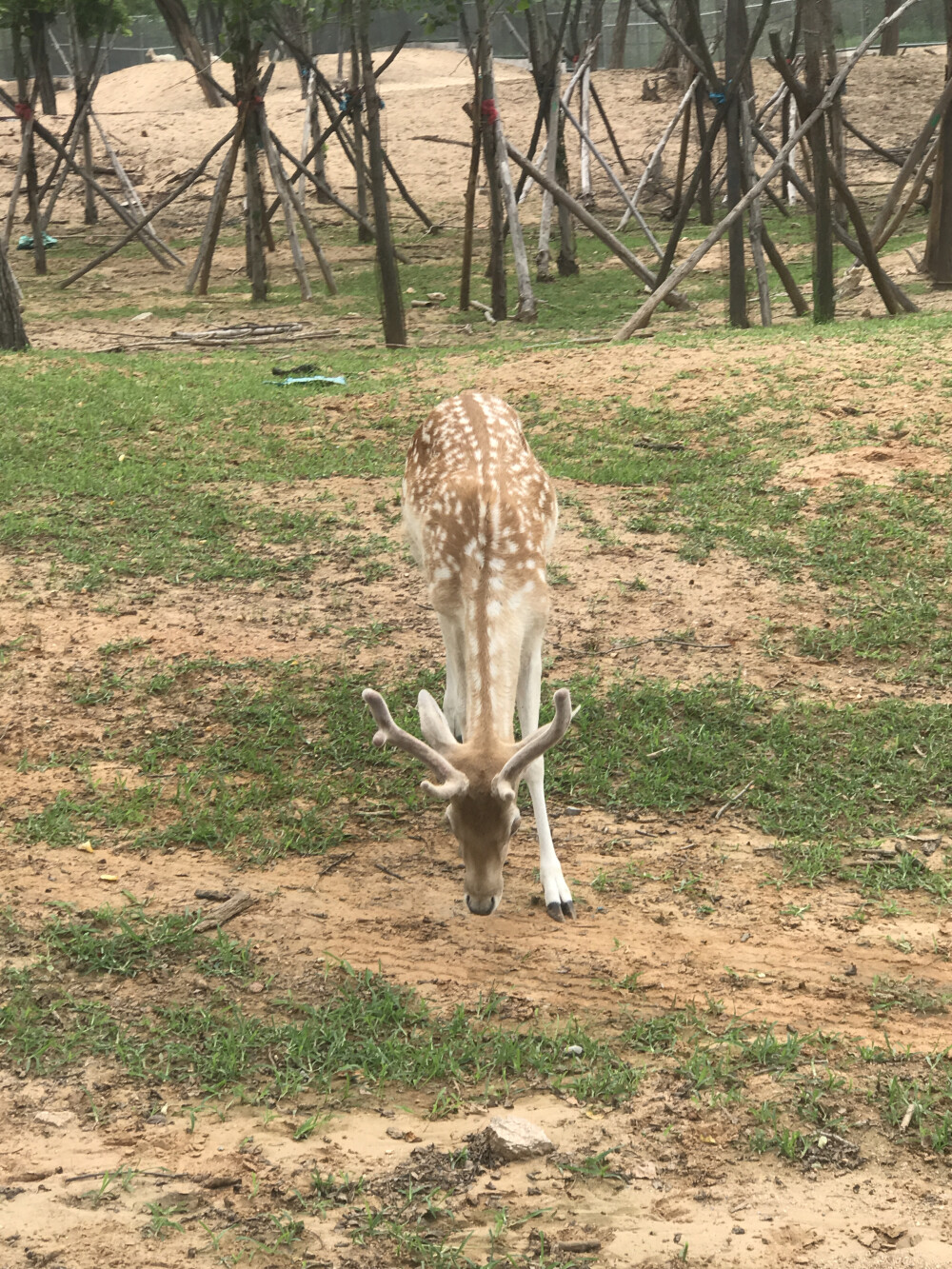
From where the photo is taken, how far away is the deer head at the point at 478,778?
414 centimetres

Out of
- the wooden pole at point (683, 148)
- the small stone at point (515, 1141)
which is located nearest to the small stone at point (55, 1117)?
the small stone at point (515, 1141)

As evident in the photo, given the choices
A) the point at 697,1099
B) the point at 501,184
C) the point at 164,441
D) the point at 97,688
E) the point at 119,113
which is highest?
the point at 119,113

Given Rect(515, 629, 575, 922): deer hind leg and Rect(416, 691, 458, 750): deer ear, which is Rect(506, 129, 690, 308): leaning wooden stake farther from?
Rect(416, 691, 458, 750): deer ear

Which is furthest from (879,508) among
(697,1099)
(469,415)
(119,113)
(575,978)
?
(119,113)

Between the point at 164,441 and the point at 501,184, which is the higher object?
the point at 501,184

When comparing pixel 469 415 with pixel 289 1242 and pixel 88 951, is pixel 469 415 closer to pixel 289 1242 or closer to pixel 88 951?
pixel 88 951

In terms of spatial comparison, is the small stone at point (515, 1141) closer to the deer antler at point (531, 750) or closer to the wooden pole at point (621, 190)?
the deer antler at point (531, 750)

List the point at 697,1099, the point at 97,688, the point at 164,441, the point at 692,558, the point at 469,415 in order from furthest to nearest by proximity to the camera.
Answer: the point at 164,441
the point at 692,558
the point at 97,688
the point at 469,415
the point at 697,1099

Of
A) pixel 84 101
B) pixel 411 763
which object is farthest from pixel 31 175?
pixel 411 763

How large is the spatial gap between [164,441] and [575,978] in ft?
20.3

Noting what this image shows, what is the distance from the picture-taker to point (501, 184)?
14.2 m

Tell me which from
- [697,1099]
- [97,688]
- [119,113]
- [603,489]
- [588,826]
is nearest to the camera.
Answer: [697,1099]

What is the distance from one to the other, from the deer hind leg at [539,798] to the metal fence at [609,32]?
2559 cm

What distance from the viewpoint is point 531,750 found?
4.16 m
